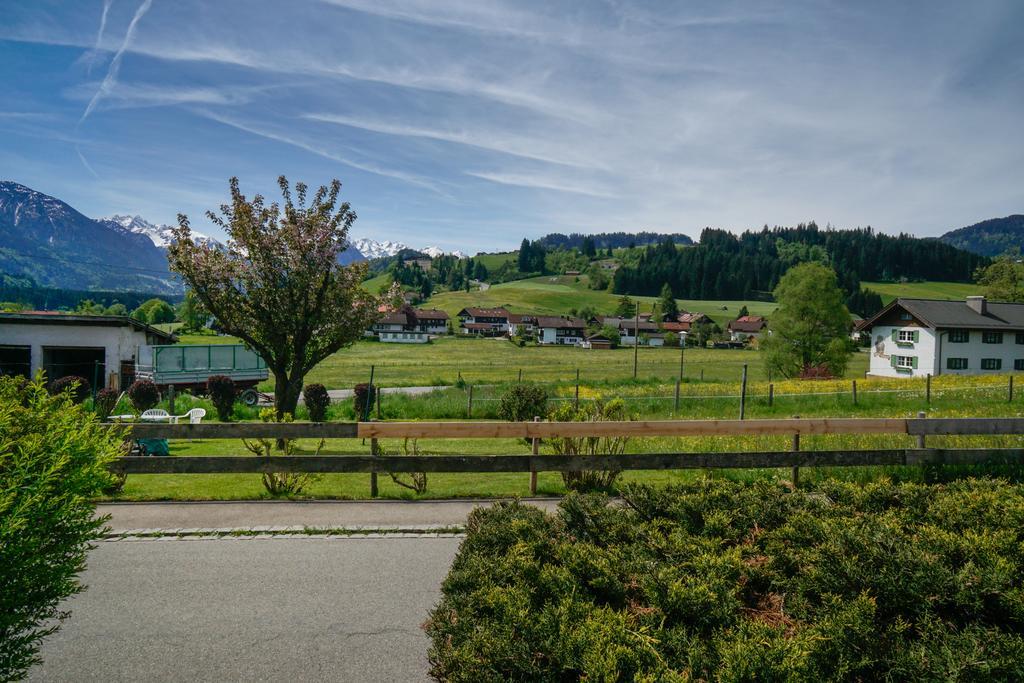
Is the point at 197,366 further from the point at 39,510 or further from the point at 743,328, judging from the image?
the point at 743,328

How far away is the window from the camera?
5097 cm

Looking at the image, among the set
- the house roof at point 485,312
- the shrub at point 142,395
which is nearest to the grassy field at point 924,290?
the house roof at point 485,312

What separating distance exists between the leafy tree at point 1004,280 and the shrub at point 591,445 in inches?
3348

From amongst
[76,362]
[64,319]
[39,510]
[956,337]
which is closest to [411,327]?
[76,362]

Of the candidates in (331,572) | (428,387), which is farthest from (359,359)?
(331,572)

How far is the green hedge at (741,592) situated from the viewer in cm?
294

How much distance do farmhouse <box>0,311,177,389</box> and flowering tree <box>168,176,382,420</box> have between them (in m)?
13.7

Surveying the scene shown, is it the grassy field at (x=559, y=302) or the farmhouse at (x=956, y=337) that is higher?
the grassy field at (x=559, y=302)

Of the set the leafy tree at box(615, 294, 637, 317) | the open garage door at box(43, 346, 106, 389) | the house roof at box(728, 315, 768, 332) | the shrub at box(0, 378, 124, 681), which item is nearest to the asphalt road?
the shrub at box(0, 378, 124, 681)

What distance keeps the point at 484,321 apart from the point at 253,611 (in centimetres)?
14018

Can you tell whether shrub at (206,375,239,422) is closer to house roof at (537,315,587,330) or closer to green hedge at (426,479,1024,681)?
green hedge at (426,479,1024,681)

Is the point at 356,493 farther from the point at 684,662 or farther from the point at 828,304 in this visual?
the point at 828,304

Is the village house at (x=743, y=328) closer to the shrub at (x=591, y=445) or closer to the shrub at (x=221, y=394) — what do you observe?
the shrub at (x=221, y=394)

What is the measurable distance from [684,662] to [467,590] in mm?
1416
